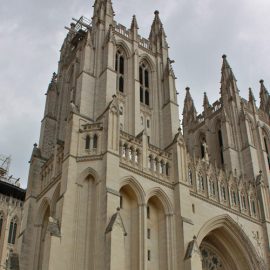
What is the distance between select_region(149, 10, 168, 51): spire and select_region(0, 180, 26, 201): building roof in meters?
18.0

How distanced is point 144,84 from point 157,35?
18.7ft

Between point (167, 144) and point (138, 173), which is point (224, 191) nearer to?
point (167, 144)

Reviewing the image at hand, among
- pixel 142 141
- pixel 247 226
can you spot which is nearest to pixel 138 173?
pixel 142 141

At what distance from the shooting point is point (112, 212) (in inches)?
972

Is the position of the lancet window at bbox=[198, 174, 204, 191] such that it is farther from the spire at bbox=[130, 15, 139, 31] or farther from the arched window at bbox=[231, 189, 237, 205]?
the spire at bbox=[130, 15, 139, 31]

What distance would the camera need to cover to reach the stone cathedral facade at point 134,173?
82.5 feet

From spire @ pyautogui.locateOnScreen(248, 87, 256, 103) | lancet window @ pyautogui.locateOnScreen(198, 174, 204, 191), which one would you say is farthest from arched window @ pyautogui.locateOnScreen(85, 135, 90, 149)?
spire @ pyautogui.locateOnScreen(248, 87, 256, 103)

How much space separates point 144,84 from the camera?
36.2 meters

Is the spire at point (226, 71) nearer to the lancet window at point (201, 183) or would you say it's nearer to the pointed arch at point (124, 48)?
the pointed arch at point (124, 48)

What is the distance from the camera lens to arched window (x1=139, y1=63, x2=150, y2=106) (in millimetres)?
35281

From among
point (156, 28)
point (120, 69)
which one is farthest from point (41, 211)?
point (156, 28)

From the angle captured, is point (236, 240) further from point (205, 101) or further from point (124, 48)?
point (205, 101)

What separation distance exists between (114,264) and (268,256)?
14033mm

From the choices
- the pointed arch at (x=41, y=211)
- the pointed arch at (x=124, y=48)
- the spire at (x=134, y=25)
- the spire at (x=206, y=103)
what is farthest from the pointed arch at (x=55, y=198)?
the spire at (x=206, y=103)
